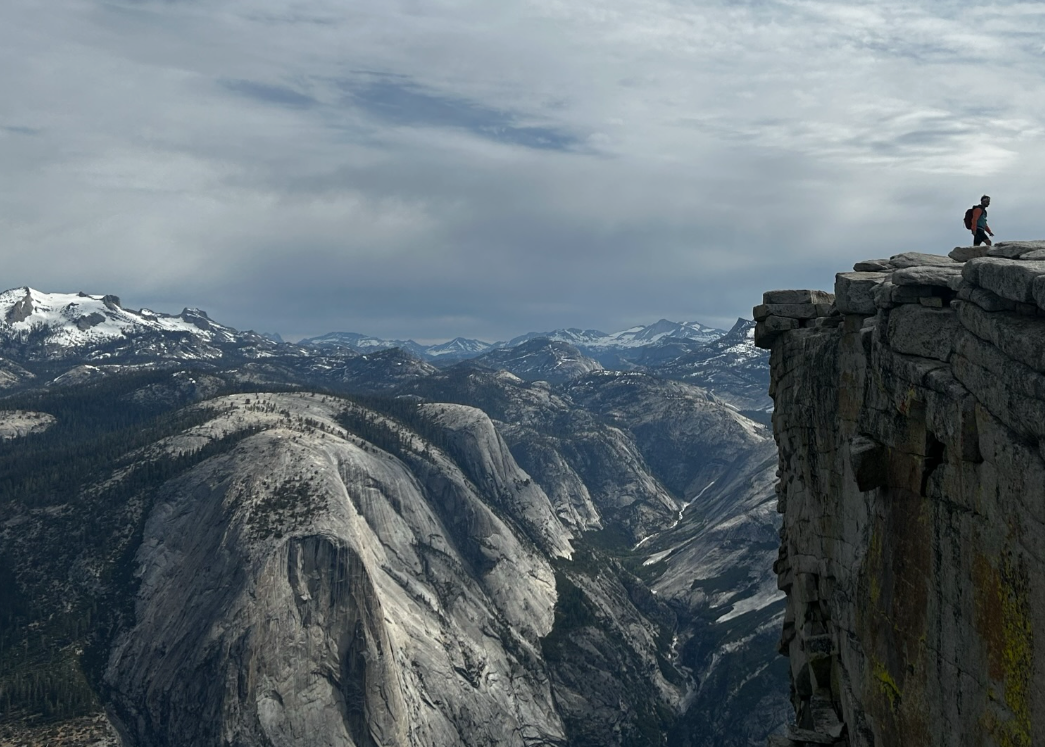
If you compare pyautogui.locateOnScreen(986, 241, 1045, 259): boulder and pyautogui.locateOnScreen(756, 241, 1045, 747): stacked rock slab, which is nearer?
pyautogui.locateOnScreen(756, 241, 1045, 747): stacked rock slab

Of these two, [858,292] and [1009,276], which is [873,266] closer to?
[858,292]

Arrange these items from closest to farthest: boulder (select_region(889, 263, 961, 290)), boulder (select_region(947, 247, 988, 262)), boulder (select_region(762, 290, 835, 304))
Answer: boulder (select_region(889, 263, 961, 290)) < boulder (select_region(947, 247, 988, 262)) < boulder (select_region(762, 290, 835, 304))

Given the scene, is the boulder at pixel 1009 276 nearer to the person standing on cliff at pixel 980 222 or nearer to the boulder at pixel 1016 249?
the boulder at pixel 1016 249

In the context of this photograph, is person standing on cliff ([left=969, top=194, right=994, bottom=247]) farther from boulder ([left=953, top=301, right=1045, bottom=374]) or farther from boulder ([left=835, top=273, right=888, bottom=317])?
boulder ([left=953, top=301, right=1045, bottom=374])

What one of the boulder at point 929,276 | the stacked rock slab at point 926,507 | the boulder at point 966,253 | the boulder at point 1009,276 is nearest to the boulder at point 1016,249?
the stacked rock slab at point 926,507

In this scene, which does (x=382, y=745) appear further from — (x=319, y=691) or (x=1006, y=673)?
(x=1006, y=673)

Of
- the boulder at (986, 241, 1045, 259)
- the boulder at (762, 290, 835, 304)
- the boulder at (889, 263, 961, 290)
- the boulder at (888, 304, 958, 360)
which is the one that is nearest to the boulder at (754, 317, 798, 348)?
the boulder at (762, 290, 835, 304)
